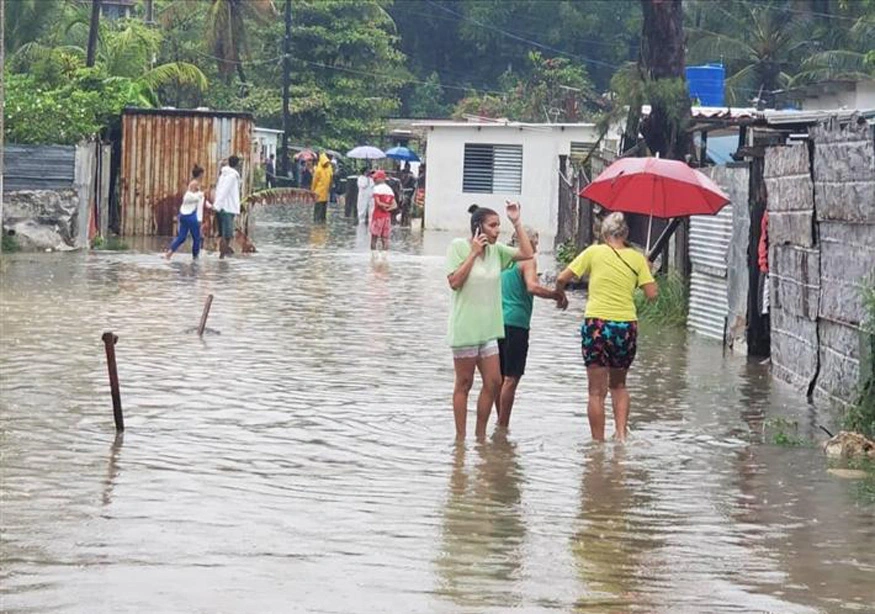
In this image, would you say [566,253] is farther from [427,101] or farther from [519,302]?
[427,101]

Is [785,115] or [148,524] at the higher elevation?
[785,115]

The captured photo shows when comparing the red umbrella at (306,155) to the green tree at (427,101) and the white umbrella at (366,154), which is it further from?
the green tree at (427,101)

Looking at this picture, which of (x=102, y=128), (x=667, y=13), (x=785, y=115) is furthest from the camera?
(x=102, y=128)

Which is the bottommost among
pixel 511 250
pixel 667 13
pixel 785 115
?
pixel 511 250

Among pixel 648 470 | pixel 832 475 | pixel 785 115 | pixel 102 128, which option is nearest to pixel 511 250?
pixel 648 470

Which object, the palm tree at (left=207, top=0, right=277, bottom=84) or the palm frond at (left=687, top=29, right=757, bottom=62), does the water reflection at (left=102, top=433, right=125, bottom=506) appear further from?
the palm tree at (left=207, top=0, right=277, bottom=84)

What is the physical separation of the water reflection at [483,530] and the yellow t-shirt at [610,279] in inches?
42.4

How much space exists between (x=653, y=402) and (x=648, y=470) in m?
3.22

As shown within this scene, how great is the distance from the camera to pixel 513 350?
38.2 ft

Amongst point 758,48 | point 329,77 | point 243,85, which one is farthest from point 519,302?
point 243,85

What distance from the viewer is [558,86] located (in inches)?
2304

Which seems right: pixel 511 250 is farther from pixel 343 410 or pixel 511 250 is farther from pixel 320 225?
pixel 320 225

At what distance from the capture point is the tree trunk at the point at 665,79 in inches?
912

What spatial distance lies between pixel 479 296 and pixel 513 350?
32.0 inches
